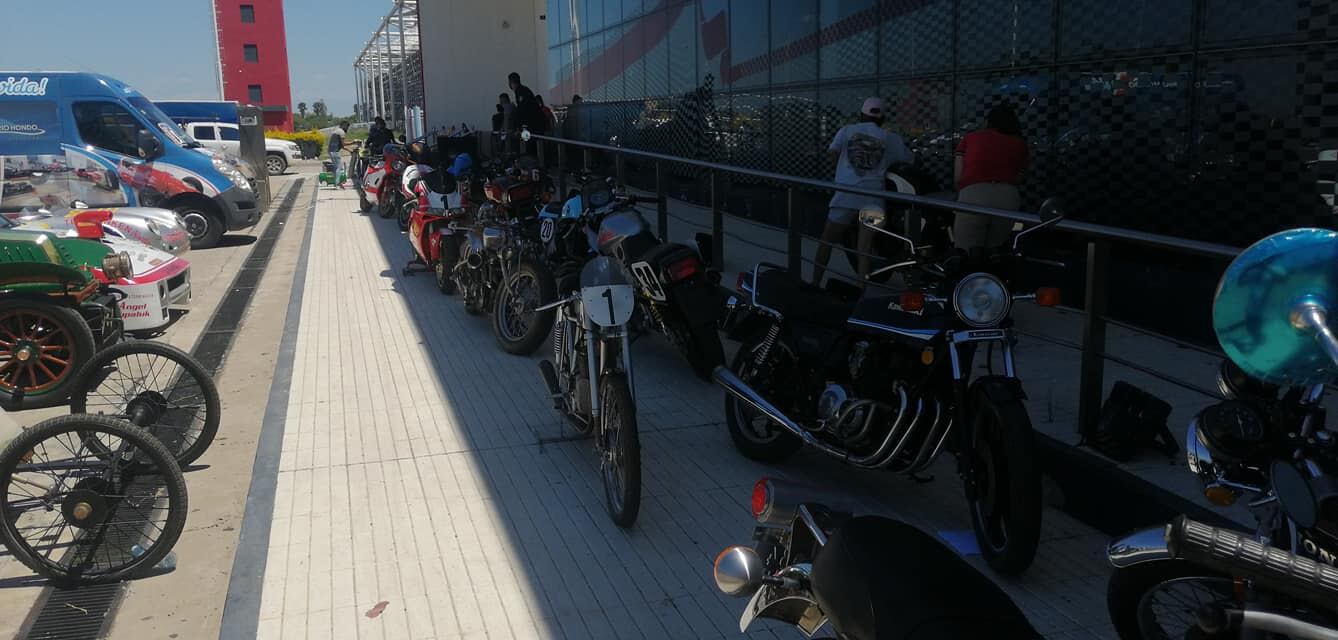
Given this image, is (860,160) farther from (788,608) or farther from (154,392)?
(788,608)

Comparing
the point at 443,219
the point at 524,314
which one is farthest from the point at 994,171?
the point at 443,219

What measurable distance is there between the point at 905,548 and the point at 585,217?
5702mm

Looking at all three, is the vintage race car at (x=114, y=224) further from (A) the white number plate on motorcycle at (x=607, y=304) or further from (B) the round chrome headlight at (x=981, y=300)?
(B) the round chrome headlight at (x=981, y=300)

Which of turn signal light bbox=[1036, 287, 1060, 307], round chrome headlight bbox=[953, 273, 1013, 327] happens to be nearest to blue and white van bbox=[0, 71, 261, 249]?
round chrome headlight bbox=[953, 273, 1013, 327]

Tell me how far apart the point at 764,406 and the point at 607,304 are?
31.6 inches

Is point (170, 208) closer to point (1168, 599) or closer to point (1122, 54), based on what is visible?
point (1122, 54)

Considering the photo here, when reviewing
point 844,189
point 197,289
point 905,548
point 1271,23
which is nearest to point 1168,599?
point 905,548

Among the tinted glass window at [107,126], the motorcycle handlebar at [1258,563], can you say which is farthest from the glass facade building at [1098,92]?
the tinted glass window at [107,126]

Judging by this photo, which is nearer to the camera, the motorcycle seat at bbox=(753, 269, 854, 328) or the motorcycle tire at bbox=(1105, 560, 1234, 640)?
the motorcycle tire at bbox=(1105, 560, 1234, 640)

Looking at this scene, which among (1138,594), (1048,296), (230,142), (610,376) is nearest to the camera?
(1138,594)

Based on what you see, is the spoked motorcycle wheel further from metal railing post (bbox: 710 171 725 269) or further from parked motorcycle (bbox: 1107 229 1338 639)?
metal railing post (bbox: 710 171 725 269)

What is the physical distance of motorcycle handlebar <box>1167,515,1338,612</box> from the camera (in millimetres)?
1435

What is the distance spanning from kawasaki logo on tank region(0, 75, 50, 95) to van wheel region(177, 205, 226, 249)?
85.2 inches

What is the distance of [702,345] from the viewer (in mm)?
5645
